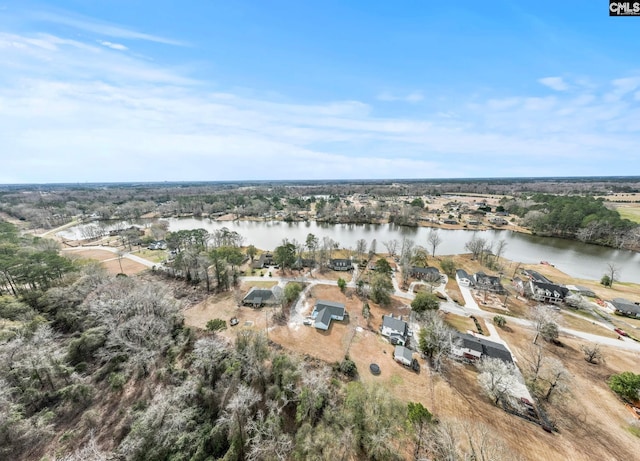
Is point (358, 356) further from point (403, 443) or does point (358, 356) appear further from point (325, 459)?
point (325, 459)

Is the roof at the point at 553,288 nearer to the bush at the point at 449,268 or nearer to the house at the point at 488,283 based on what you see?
the house at the point at 488,283

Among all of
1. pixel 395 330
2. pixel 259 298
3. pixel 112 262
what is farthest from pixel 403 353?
pixel 112 262

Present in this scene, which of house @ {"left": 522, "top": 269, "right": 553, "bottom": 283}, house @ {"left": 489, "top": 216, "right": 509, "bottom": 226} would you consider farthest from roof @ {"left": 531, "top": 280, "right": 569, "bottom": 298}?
house @ {"left": 489, "top": 216, "right": 509, "bottom": 226}

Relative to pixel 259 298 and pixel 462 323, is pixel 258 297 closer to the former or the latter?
pixel 259 298

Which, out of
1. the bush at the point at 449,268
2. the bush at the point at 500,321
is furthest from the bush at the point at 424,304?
the bush at the point at 449,268

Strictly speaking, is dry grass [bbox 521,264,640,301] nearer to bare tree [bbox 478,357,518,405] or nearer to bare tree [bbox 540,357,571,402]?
bare tree [bbox 540,357,571,402]

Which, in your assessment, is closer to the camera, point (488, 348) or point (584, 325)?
point (488, 348)
